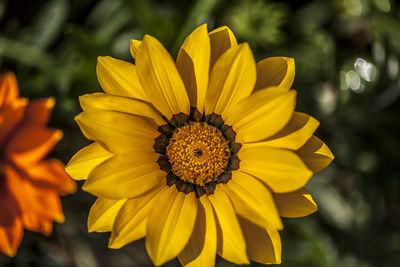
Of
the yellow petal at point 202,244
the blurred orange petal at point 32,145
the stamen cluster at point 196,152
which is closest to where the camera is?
the yellow petal at point 202,244

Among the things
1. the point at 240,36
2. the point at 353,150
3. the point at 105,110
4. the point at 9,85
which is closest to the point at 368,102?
the point at 353,150

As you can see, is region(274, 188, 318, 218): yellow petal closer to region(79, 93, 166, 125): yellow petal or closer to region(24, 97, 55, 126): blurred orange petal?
region(79, 93, 166, 125): yellow petal

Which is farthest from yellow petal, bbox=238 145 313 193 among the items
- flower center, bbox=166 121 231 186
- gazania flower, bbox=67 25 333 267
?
flower center, bbox=166 121 231 186

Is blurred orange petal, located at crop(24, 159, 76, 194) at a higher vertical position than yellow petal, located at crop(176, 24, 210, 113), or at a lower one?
lower

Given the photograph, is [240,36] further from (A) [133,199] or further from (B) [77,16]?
(A) [133,199]

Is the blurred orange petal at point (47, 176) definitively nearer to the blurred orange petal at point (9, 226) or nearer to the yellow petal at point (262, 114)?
the blurred orange petal at point (9, 226)

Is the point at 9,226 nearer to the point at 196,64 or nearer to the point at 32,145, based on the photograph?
the point at 32,145

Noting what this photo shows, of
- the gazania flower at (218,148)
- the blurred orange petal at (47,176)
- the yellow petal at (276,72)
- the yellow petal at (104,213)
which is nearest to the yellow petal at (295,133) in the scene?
the gazania flower at (218,148)
